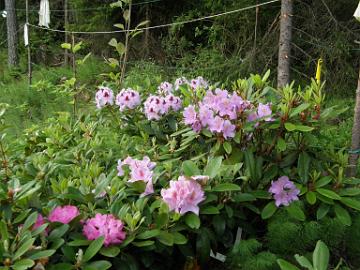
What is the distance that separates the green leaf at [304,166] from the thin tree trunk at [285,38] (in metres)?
3.61

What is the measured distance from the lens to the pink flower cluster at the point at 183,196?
1.94 metres

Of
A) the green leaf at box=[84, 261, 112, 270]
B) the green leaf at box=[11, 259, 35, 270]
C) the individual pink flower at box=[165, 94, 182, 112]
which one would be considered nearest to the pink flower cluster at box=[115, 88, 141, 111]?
the individual pink flower at box=[165, 94, 182, 112]

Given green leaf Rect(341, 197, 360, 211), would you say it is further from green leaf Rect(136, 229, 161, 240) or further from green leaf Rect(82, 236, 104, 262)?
green leaf Rect(82, 236, 104, 262)

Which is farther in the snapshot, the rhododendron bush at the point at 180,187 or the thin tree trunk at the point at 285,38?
the thin tree trunk at the point at 285,38

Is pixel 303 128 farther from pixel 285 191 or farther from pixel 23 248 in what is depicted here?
pixel 23 248

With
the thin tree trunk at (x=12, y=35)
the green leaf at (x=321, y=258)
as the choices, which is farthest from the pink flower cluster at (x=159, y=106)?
the thin tree trunk at (x=12, y=35)

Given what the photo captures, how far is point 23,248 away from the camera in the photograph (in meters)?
1.59

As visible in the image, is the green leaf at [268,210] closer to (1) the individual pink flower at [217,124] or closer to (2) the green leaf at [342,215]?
(2) the green leaf at [342,215]

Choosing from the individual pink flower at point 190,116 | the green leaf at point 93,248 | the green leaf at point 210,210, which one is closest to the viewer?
the green leaf at point 93,248

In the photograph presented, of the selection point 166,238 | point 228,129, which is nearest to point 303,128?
point 228,129

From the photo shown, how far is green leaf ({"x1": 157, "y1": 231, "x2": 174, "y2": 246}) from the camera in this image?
1.88 m

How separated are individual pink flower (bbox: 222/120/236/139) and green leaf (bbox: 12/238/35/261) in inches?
41.6

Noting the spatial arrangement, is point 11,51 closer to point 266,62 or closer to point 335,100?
point 266,62

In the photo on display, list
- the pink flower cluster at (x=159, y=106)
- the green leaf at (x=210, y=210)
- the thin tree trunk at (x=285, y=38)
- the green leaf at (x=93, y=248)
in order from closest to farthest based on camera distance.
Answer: the green leaf at (x=93, y=248)
the green leaf at (x=210, y=210)
the pink flower cluster at (x=159, y=106)
the thin tree trunk at (x=285, y=38)
